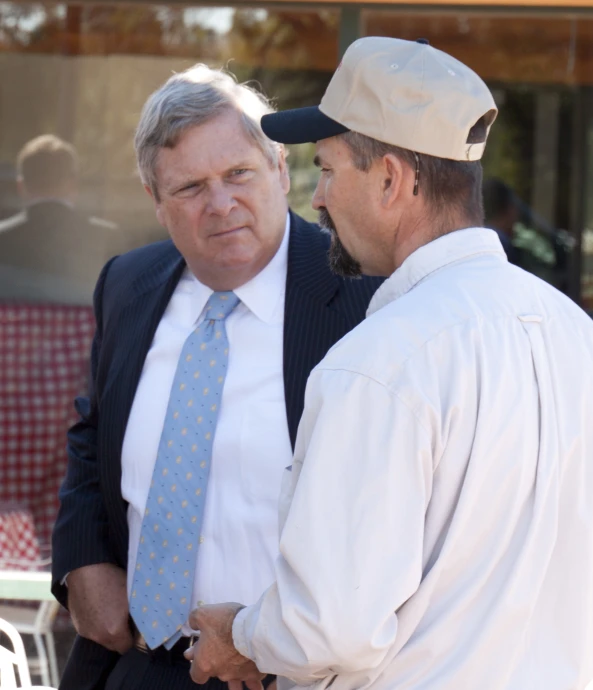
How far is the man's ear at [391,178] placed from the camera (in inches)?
58.2

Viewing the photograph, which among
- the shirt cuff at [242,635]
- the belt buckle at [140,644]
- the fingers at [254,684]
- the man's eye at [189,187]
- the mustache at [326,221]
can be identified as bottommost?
the belt buckle at [140,644]

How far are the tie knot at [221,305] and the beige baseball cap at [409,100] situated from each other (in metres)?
0.66

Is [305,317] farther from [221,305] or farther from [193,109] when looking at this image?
[193,109]

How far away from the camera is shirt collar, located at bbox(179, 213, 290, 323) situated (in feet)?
7.02

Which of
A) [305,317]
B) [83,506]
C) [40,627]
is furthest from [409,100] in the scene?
[40,627]

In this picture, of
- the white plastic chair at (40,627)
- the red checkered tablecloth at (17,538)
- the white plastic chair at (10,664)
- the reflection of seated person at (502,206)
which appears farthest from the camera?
the reflection of seated person at (502,206)

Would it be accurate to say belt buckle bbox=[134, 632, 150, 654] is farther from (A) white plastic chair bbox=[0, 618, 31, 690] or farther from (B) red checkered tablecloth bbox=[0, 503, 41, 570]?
(B) red checkered tablecloth bbox=[0, 503, 41, 570]

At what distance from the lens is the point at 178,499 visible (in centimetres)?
201

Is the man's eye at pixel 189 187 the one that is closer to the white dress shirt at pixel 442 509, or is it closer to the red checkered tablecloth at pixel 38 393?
the white dress shirt at pixel 442 509

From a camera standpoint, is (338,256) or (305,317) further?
(305,317)

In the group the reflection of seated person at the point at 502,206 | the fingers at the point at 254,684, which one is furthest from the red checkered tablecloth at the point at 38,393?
the fingers at the point at 254,684

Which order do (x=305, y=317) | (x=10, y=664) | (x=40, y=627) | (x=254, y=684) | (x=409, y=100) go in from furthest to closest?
(x=40, y=627), (x=10, y=664), (x=305, y=317), (x=254, y=684), (x=409, y=100)

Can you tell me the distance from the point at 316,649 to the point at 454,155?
2.23 ft

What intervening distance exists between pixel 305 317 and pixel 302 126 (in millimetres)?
559
